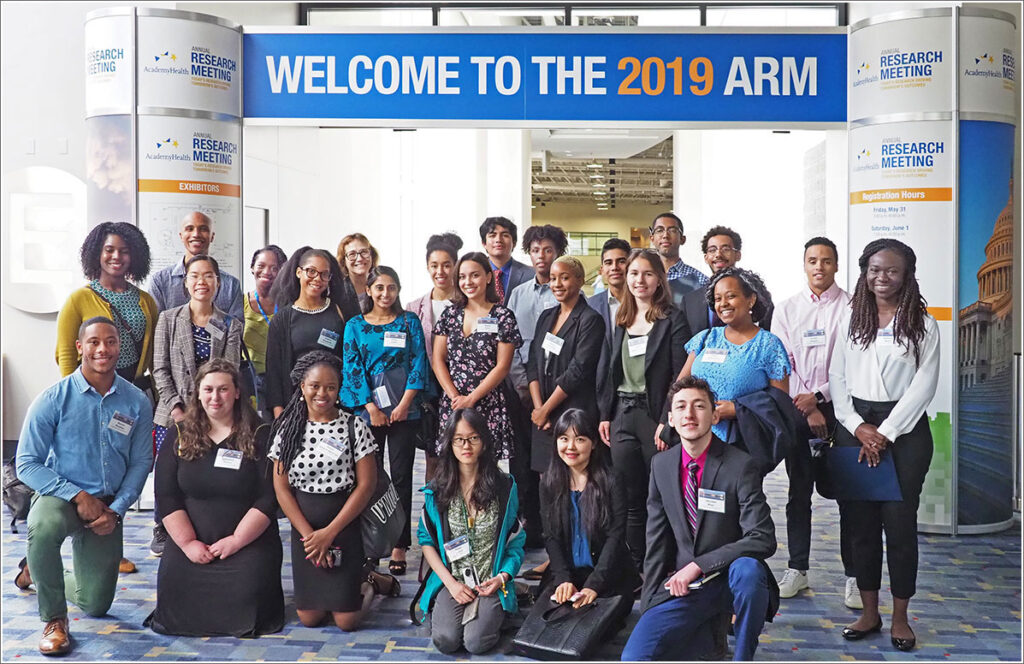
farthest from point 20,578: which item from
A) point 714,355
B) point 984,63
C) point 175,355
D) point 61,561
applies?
point 984,63

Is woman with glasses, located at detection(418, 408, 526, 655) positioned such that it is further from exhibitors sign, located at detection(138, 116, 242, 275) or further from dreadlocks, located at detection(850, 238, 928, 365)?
exhibitors sign, located at detection(138, 116, 242, 275)

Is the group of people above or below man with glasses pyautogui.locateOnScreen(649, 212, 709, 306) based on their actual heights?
below

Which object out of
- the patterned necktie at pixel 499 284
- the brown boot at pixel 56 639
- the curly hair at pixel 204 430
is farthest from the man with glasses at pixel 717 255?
the brown boot at pixel 56 639

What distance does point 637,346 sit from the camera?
4227 mm

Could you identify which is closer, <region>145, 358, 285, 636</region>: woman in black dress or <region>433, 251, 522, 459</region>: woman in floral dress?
<region>145, 358, 285, 636</region>: woman in black dress

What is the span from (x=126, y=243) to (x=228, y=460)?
1.66m

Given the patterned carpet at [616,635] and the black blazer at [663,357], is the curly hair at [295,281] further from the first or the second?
the black blazer at [663,357]

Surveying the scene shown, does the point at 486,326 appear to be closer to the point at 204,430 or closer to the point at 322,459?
the point at 322,459

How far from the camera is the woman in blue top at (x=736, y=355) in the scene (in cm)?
378

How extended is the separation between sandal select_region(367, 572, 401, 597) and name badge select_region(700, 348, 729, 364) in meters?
1.71

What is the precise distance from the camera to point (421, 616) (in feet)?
12.7

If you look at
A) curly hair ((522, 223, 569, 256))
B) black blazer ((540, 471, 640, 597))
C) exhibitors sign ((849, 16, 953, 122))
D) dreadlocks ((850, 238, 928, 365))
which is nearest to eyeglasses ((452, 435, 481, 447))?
black blazer ((540, 471, 640, 597))

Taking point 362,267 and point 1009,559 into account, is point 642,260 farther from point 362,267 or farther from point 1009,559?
point 1009,559

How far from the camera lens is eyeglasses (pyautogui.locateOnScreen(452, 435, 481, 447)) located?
371 cm
